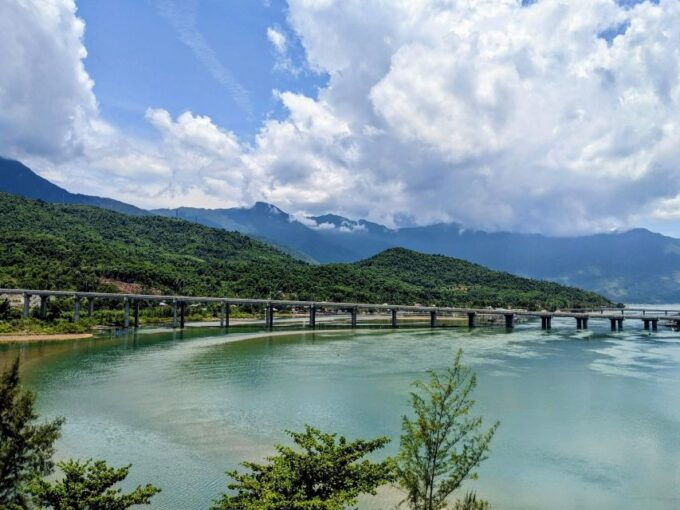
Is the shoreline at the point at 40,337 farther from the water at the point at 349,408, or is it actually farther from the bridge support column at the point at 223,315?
the bridge support column at the point at 223,315

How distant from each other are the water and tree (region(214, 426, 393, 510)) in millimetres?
5483

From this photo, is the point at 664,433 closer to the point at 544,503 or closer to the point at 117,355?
the point at 544,503

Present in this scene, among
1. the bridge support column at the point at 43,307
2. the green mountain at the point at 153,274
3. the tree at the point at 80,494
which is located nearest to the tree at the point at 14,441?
the tree at the point at 80,494

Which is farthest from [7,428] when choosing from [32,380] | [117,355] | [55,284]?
[55,284]

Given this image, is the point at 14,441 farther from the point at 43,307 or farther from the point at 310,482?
the point at 43,307

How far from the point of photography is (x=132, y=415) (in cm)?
3488

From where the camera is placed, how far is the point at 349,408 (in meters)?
37.7

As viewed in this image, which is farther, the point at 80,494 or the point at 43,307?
the point at 43,307

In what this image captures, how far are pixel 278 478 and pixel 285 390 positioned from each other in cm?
2908

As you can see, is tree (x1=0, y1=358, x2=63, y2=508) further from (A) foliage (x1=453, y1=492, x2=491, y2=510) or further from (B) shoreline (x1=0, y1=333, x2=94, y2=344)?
(B) shoreline (x1=0, y1=333, x2=94, y2=344)

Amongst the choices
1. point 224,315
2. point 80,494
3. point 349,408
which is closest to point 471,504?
point 80,494

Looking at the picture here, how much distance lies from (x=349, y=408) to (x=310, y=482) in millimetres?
21886

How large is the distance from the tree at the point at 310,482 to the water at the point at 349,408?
5.48 metres

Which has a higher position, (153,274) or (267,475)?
(153,274)
